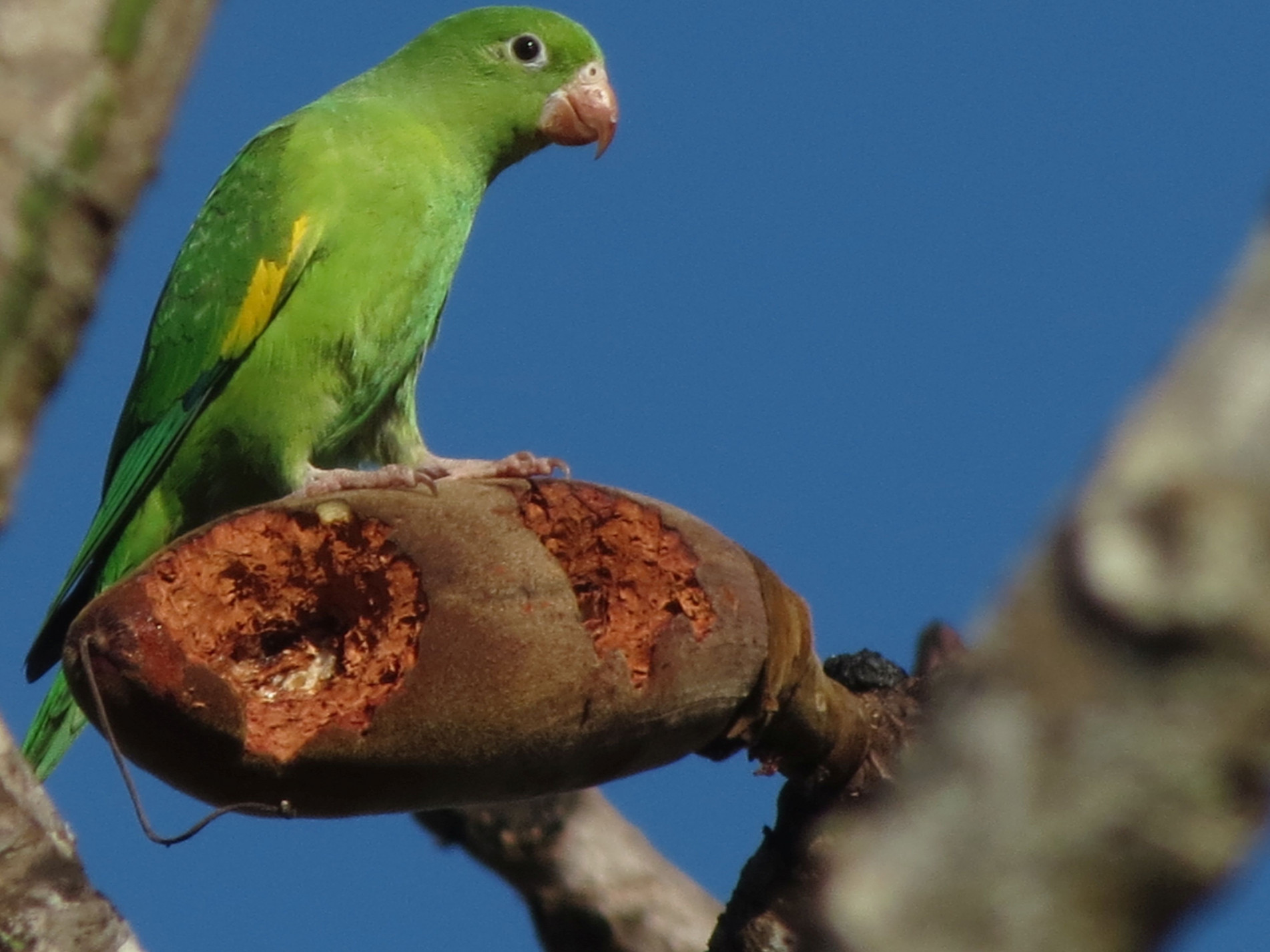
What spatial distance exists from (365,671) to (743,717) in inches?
33.3

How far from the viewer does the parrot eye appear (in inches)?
238

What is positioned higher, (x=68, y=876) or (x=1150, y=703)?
(x=1150, y=703)

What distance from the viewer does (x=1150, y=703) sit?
980mm

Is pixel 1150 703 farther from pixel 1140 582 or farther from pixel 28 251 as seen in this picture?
pixel 28 251

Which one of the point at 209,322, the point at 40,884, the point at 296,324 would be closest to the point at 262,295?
the point at 296,324

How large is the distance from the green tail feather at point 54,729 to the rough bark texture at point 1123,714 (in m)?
4.05

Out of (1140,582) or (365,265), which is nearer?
(1140,582)

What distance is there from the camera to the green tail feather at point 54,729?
185 inches

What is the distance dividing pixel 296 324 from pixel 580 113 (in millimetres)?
1437

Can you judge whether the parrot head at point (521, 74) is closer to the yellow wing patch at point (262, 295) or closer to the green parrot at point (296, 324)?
the green parrot at point (296, 324)

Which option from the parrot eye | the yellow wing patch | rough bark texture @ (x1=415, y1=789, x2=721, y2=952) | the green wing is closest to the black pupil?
the parrot eye

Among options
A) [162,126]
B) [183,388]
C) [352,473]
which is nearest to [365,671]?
[352,473]

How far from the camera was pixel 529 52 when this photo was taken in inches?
239

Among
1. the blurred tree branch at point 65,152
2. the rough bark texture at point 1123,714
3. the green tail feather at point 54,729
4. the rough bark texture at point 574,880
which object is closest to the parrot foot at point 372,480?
the green tail feather at point 54,729
